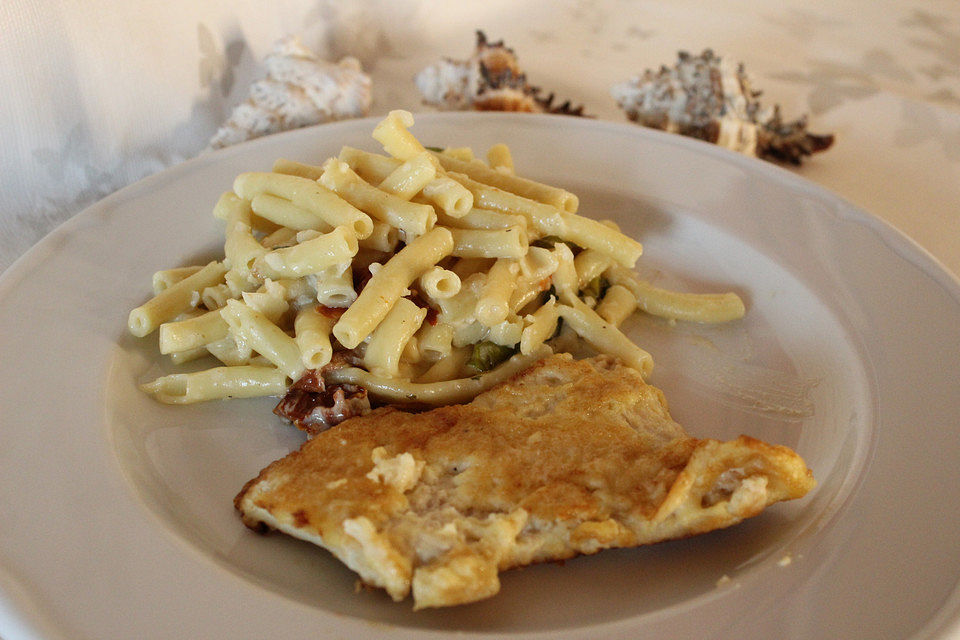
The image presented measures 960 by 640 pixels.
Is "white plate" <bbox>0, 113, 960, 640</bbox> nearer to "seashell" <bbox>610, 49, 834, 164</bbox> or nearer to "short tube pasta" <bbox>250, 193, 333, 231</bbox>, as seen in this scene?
"seashell" <bbox>610, 49, 834, 164</bbox>

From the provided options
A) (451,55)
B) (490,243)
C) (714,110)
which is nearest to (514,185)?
(490,243)

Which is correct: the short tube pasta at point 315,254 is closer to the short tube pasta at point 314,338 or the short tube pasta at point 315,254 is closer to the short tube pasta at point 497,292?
the short tube pasta at point 314,338

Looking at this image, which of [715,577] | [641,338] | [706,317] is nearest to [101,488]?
[715,577]

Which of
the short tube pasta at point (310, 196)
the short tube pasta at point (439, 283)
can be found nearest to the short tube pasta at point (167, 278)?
the short tube pasta at point (310, 196)

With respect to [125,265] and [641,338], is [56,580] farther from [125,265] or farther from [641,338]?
[641,338]

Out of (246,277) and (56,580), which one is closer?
(56,580)

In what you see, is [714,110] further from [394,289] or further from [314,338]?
[314,338]
